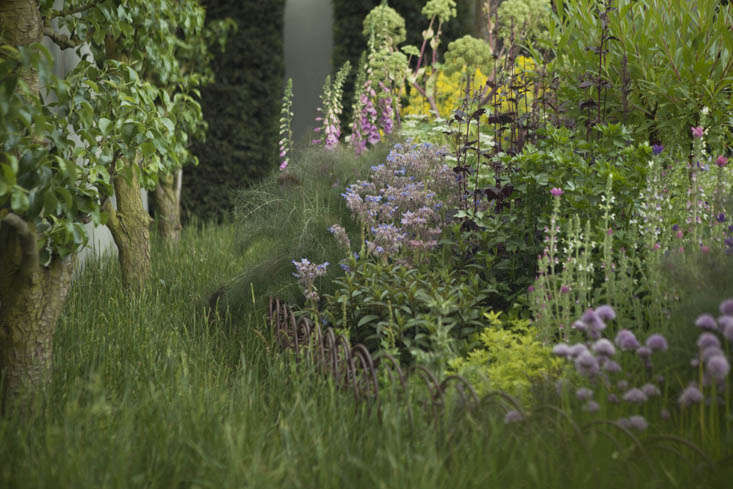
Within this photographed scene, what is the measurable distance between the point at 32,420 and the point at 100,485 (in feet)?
1.90

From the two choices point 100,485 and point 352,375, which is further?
point 352,375

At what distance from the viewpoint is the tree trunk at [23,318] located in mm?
2535

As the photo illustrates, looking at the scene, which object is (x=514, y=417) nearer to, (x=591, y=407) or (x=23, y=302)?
(x=591, y=407)

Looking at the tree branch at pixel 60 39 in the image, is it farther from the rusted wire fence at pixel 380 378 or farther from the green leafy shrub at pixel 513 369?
the green leafy shrub at pixel 513 369

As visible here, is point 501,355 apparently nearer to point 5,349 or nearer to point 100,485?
point 100,485

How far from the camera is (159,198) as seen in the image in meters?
6.08

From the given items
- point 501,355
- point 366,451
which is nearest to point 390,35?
point 501,355

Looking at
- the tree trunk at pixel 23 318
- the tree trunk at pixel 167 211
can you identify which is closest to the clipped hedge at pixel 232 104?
the tree trunk at pixel 167 211

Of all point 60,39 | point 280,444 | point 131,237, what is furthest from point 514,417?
point 131,237

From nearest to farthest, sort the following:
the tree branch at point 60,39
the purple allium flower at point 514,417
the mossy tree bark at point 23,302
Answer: the purple allium flower at point 514,417 < the mossy tree bark at point 23,302 < the tree branch at point 60,39

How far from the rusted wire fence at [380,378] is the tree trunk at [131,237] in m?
1.36

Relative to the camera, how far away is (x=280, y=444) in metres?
2.18

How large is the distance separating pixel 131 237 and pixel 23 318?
1.68 meters

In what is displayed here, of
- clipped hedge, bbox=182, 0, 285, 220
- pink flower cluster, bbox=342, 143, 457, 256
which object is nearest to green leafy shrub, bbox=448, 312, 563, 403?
pink flower cluster, bbox=342, 143, 457, 256
